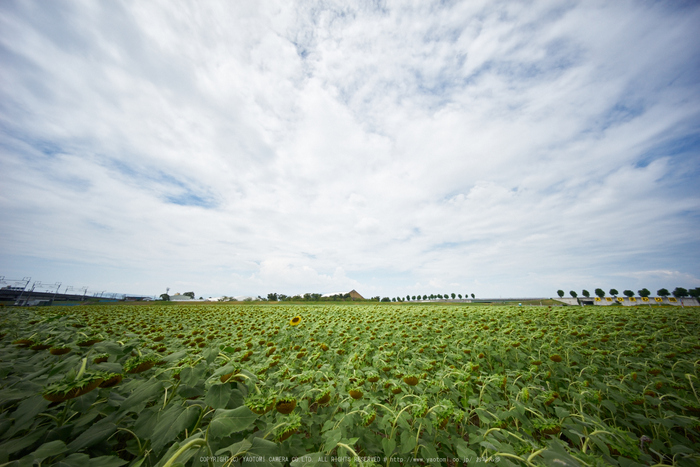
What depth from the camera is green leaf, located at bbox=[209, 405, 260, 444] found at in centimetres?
148

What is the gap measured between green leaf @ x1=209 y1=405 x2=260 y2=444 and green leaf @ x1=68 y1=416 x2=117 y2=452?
2.56 ft

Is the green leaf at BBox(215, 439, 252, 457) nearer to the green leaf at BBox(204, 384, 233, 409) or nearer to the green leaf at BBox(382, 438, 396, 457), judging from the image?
the green leaf at BBox(204, 384, 233, 409)

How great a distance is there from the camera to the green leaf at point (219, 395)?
163cm

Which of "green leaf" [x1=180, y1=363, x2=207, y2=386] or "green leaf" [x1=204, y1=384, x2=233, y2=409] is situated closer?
"green leaf" [x1=204, y1=384, x2=233, y2=409]

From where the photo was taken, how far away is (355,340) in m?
5.90

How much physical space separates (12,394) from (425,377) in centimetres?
395

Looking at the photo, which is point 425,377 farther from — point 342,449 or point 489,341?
point 489,341

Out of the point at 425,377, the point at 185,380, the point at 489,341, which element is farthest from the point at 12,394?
the point at 489,341

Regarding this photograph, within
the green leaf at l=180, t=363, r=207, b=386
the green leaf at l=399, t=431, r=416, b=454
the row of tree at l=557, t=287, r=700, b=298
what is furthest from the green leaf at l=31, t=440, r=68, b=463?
the row of tree at l=557, t=287, r=700, b=298

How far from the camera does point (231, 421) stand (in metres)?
1.55

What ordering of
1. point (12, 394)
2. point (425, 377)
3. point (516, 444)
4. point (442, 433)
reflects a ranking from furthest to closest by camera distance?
point (425, 377) < point (442, 433) < point (516, 444) < point (12, 394)

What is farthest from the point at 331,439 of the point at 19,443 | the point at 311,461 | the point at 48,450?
the point at 19,443

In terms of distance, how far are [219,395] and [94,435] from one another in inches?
33.7

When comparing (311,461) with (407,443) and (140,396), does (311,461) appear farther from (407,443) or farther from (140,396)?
(140,396)
